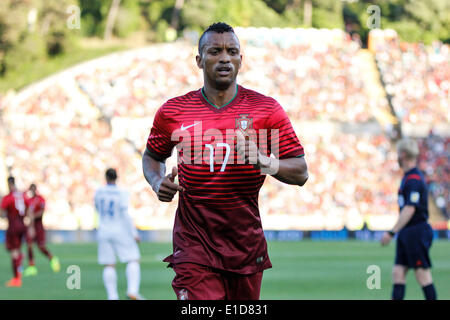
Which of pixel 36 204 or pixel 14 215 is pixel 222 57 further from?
pixel 36 204

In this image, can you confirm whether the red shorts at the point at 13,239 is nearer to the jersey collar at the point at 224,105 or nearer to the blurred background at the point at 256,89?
the blurred background at the point at 256,89

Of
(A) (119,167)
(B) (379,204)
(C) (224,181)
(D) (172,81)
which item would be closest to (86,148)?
(A) (119,167)

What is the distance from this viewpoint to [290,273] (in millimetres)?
Answer: 17938

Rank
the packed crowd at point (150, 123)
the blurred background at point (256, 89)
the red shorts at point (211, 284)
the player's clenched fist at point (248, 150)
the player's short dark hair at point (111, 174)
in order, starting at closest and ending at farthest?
the player's clenched fist at point (248, 150) < the red shorts at point (211, 284) < the player's short dark hair at point (111, 174) < the packed crowd at point (150, 123) < the blurred background at point (256, 89)

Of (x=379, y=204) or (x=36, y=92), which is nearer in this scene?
(x=379, y=204)

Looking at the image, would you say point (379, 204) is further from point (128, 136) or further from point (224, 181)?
point (224, 181)

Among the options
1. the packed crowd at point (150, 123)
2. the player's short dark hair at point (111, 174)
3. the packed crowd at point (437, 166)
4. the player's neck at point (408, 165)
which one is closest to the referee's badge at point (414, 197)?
the player's neck at point (408, 165)

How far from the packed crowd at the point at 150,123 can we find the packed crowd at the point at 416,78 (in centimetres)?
161

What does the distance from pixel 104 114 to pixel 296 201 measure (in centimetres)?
986

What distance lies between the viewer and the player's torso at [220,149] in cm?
495

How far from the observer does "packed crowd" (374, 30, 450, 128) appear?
36.3m

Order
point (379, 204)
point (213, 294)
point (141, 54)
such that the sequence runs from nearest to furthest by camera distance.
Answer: point (213, 294), point (379, 204), point (141, 54)

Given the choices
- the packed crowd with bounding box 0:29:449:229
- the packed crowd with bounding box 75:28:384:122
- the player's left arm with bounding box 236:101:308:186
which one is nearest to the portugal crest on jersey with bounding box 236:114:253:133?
the player's left arm with bounding box 236:101:308:186

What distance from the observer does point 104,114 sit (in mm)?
35375
